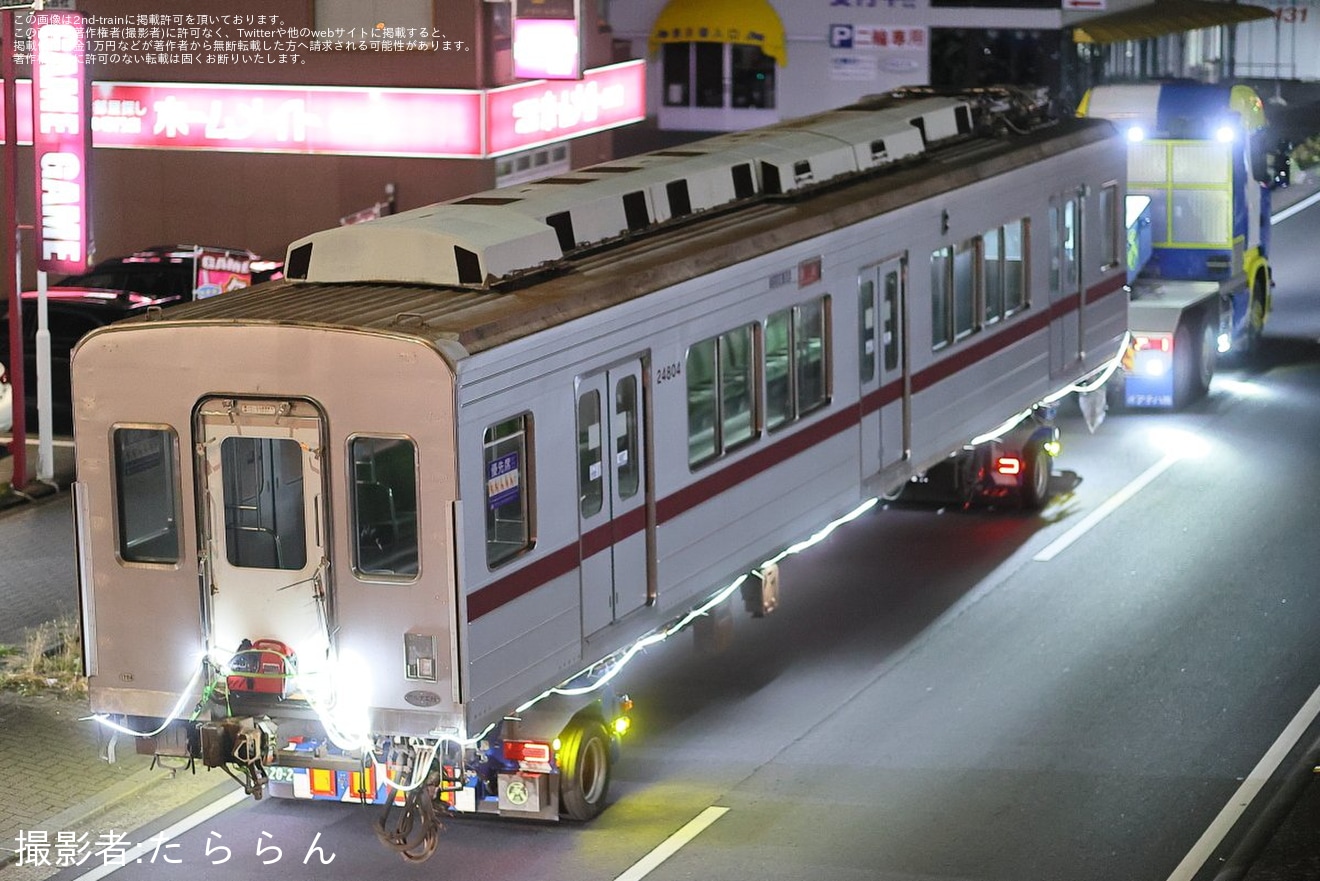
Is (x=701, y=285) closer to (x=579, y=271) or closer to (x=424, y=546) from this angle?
(x=579, y=271)

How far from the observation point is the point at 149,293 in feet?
78.5

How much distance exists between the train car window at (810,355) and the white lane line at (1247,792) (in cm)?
362

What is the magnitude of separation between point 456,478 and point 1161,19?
3262 centimetres

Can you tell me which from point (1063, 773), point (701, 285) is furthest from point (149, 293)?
point (1063, 773)

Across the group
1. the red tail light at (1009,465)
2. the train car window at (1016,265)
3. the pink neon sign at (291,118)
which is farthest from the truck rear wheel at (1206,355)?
the pink neon sign at (291,118)

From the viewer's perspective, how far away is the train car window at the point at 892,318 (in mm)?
15516

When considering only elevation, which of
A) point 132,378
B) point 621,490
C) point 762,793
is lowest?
point 762,793

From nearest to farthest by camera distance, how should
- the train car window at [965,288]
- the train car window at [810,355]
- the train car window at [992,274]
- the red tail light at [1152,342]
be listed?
the train car window at [810,355] < the train car window at [965,288] < the train car window at [992,274] < the red tail light at [1152,342]

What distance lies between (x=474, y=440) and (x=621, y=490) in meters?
1.74

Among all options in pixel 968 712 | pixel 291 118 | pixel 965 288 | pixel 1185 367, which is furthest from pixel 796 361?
pixel 291 118

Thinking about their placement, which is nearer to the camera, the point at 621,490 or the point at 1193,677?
the point at 621,490

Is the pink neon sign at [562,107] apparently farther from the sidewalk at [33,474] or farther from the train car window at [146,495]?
the train car window at [146,495]

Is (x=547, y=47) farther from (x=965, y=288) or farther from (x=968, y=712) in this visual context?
(x=968, y=712)

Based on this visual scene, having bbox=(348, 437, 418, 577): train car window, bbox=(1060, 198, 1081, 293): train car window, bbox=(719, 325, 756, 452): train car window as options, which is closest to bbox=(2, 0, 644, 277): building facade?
bbox=(1060, 198, 1081, 293): train car window
